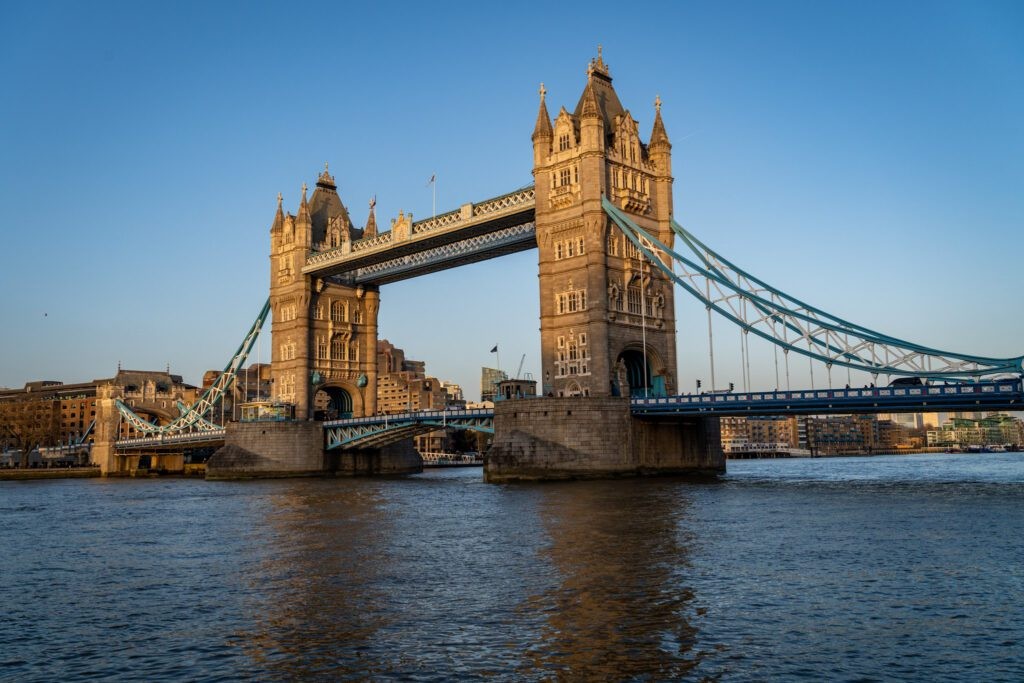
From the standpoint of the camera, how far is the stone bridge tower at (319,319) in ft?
300

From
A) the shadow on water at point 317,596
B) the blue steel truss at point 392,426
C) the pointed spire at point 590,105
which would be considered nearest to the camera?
the shadow on water at point 317,596

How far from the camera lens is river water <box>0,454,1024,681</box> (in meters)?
15.3

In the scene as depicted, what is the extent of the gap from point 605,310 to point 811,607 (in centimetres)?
4670

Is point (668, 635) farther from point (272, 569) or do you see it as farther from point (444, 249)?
point (444, 249)

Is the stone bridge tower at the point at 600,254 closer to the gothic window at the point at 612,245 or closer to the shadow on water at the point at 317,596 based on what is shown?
the gothic window at the point at 612,245

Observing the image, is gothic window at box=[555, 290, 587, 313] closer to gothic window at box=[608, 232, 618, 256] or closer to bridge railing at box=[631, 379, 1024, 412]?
gothic window at box=[608, 232, 618, 256]

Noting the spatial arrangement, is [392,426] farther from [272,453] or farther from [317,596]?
[317,596]

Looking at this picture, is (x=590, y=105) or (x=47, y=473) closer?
(x=590, y=105)

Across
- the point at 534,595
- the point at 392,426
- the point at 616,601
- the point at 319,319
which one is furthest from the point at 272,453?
the point at 616,601

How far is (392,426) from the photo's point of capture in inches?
3130

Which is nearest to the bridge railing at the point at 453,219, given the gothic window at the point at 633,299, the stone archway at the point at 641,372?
the gothic window at the point at 633,299

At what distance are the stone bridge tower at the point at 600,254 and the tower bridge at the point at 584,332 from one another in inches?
5.0

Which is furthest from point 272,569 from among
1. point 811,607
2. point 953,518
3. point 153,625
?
point 953,518

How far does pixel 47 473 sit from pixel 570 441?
80586 millimetres
